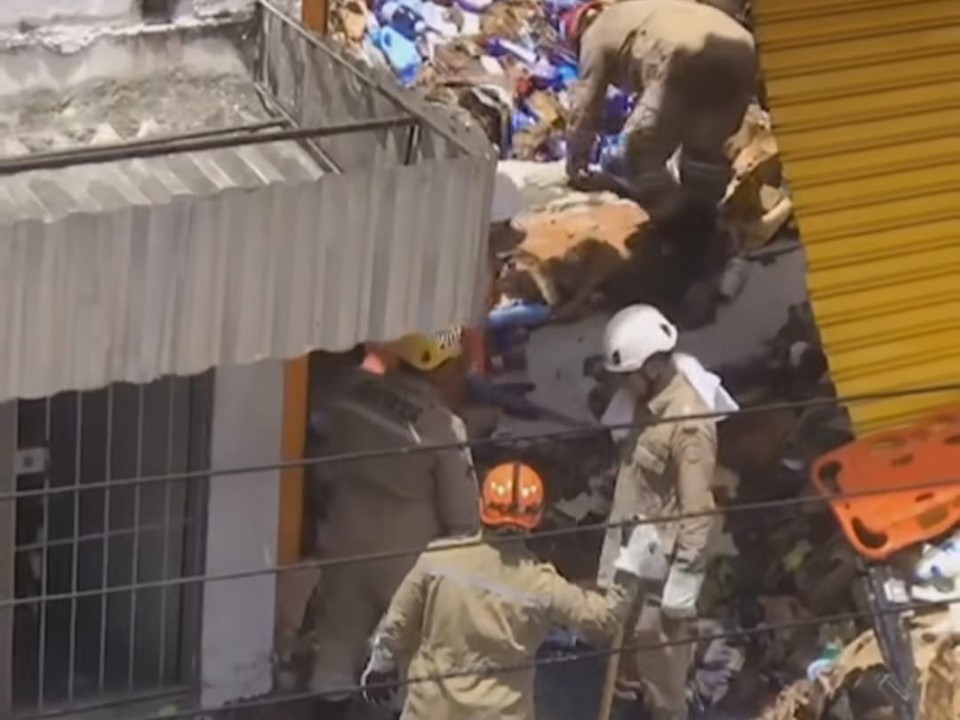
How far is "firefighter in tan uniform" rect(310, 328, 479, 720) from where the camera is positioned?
24.5ft

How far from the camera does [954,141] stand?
7.21m

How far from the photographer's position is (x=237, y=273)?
20.2ft

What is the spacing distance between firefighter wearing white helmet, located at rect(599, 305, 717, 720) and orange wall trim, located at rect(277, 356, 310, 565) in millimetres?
969

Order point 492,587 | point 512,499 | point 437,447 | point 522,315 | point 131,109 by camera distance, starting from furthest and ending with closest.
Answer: point 522,315, point 131,109, point 492,587, point 512,499, point 437,447

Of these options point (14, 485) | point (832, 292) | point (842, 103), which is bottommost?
point (14, 485)

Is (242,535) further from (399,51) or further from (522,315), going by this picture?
(399,51)

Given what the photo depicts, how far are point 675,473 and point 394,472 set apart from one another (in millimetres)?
861

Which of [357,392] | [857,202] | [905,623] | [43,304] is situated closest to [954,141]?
[857,202]

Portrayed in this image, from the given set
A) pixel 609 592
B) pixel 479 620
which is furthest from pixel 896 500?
pixel 479 620

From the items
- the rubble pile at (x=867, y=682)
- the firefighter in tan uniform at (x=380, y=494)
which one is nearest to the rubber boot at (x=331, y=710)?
the firefighter in tan uniform at (x=380, y=494)

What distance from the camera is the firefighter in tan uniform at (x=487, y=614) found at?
6656 mm

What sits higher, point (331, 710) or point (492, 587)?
point (492, 587)

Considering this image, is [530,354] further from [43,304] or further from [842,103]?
[43,304]

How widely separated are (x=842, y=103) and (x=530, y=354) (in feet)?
7.83
